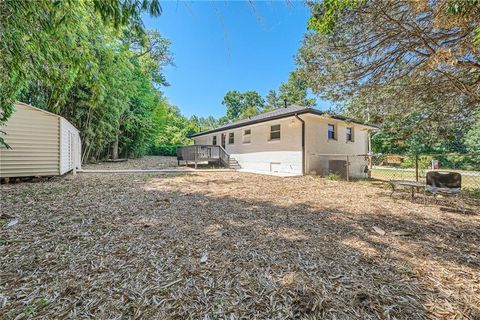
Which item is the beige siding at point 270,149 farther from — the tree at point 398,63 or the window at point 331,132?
the tree at point 398,63

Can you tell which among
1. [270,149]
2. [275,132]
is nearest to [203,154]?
[270,149]

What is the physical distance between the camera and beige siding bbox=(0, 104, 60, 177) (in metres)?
6.32

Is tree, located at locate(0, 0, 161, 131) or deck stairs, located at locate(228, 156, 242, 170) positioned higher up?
tree, located at locate(0, 0, 161, 131)

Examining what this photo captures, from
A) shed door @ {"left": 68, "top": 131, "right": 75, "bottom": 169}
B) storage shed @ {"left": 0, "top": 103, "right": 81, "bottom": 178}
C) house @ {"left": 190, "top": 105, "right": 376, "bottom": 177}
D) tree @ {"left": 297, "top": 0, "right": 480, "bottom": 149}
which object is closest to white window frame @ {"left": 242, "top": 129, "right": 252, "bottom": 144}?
house @ {"left": 190, "top": 105, "right": 376, "bottom": 177}

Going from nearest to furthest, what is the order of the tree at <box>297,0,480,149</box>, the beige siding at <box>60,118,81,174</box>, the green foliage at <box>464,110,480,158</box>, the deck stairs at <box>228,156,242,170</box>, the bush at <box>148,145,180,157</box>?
the tree at <box>297,0,480,149</box>, the beige siding at <box>60,118,81,174</box>, the deck stairs at <box>228,156,242,170</box>, the green foliage at <box>464,110,480,158</box>, the bush at <box>148,145,180,157</box>

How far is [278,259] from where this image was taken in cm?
243

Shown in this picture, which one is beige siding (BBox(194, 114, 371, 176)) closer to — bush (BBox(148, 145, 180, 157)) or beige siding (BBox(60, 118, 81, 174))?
beige siding (BBox(60, 118, 81, 174))

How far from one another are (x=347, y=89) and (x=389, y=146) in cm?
2191

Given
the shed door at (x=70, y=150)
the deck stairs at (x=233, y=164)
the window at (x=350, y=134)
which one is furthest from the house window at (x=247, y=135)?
the shed door at (x=70, y=150)

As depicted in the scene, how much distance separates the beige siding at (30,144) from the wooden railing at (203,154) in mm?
7361

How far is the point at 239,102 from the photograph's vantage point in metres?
46.7

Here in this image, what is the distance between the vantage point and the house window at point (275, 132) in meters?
11.8

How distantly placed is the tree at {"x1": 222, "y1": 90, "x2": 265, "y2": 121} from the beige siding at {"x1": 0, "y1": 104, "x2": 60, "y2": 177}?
128 ft

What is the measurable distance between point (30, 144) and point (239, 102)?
139 ft
